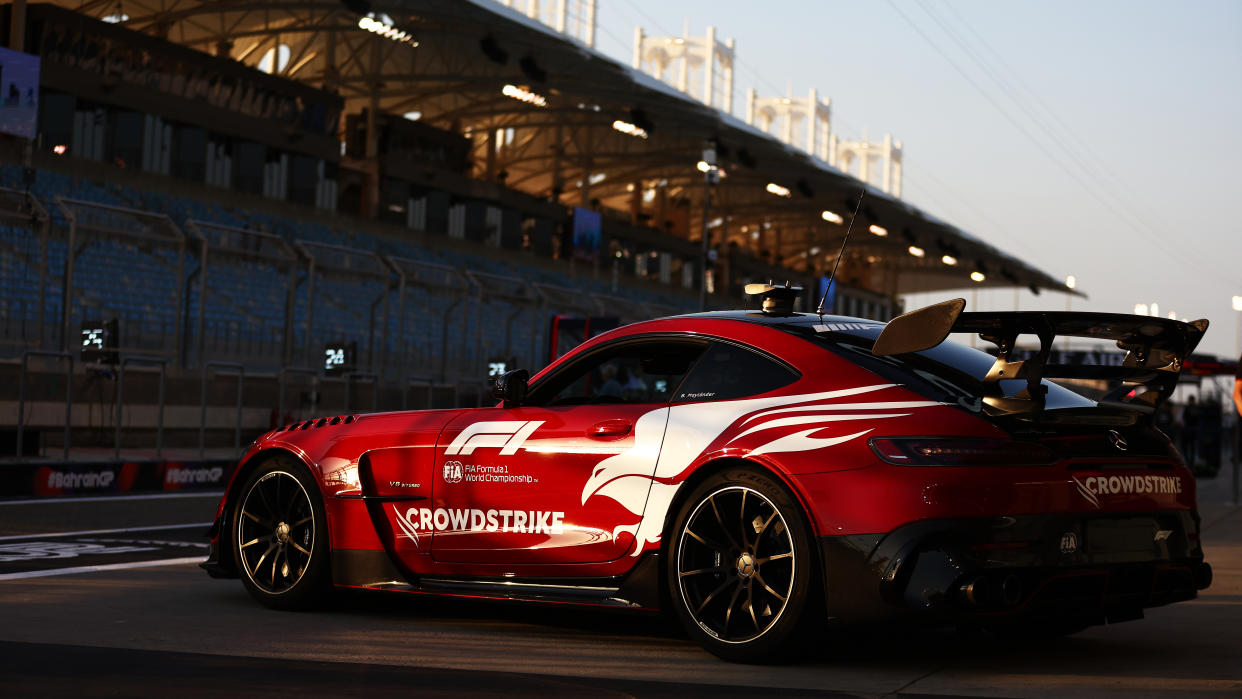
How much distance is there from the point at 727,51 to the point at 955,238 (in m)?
28.3

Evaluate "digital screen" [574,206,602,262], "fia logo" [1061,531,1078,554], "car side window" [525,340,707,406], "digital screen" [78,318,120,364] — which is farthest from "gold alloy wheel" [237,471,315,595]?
"digital screen" [574,206,602,262]

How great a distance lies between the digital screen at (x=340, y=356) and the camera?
22.8 metres

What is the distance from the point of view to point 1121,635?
6.46 metres

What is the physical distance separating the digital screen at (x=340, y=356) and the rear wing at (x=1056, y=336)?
17.7 meters

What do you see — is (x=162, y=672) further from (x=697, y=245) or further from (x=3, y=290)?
(x=697, y=245)

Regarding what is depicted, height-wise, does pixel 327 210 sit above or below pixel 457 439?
above

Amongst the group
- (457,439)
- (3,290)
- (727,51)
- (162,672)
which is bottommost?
(162,672)

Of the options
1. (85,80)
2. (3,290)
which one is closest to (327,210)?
(85,80)

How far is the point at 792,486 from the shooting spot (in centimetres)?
522

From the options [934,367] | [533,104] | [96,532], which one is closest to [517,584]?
[934,367]

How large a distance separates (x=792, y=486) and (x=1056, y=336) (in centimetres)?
128

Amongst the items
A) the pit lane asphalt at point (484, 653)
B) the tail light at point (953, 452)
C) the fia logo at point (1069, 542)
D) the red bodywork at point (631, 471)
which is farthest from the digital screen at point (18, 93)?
the fia logo at point (1069, 542)

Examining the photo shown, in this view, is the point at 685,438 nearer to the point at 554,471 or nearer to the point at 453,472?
the point at 554,471

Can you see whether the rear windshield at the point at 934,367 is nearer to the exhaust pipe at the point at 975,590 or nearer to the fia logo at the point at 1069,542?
the fia logo at the point at 1069,542
